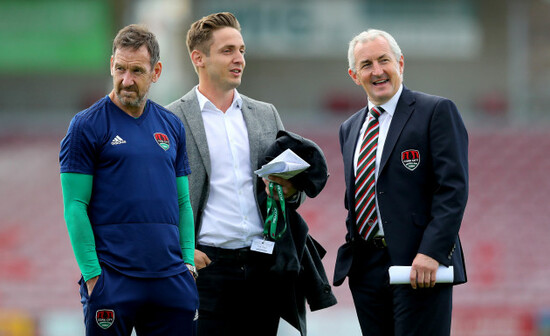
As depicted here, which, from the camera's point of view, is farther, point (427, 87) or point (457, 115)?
point (427, 87)

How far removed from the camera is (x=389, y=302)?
339cm

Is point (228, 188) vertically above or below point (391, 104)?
below

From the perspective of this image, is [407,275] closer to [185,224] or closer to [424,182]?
[424,182]

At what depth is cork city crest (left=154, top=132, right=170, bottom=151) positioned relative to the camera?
9.76 feet

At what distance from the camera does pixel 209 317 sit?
348cm

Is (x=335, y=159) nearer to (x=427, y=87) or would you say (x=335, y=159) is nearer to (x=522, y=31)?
(x=427, y=87)

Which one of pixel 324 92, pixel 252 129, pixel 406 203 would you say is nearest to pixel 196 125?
pixel 252 129

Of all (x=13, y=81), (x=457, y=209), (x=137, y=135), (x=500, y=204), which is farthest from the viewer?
(x=13, y=81)

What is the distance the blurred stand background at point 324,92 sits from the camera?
13.1 meters

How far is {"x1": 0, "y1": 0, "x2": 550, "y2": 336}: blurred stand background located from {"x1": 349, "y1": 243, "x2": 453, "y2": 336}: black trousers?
850 centimetres

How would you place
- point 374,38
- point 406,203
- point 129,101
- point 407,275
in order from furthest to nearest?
1. point 374,38
2. point 406,203
3. point 407,275
4. point 129,101

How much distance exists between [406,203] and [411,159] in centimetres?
17

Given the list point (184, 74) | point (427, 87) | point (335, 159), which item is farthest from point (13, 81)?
point (427, 87)

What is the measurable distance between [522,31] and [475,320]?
8122mm
